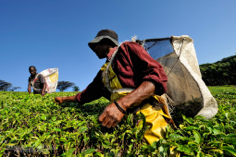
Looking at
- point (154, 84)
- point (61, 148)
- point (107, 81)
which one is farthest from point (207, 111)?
point (61, 148)

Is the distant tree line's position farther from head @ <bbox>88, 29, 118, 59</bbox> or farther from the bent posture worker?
the bent posture worker

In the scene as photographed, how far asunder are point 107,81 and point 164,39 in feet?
3.79

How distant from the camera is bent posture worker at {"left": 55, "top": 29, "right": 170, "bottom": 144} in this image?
1.31 meters

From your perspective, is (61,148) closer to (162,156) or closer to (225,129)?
A: (162,156)

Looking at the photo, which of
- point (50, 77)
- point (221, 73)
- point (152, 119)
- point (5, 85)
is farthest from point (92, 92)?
point (5, 85)

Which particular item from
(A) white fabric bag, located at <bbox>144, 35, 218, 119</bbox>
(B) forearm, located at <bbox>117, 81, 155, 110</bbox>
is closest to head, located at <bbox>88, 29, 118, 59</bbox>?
(A) white fabric bag, located at <bbox>144, 35, 218, 119</bbox>

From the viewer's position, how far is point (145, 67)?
1.55m

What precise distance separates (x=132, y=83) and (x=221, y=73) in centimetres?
4079

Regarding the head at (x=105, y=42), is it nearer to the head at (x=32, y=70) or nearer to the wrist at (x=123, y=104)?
the wrist at (x=123, y=104)

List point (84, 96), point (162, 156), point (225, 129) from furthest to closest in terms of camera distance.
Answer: point (84, 96), point (225, 129), point (162, 156)

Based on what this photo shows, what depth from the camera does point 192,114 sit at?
1.74m

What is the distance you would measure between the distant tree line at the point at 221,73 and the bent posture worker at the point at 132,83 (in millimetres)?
39531

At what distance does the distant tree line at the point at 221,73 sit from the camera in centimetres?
3153

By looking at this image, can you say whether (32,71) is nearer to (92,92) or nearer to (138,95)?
(92,92)
